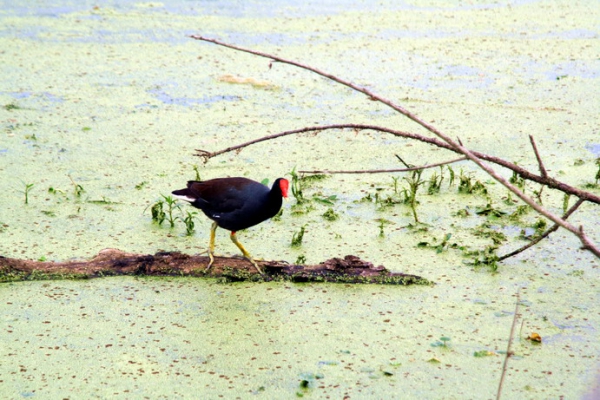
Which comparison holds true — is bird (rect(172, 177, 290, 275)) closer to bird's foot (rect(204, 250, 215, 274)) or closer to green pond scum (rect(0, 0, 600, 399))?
bird's foot (rect(204, 250, 215, 274))

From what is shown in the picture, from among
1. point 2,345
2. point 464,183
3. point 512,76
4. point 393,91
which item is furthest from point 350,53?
point 2,345

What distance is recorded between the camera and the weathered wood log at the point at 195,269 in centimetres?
225

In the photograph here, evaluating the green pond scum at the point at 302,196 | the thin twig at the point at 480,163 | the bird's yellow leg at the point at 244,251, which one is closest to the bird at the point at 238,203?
the bird's yellow leg at the point at 244,251

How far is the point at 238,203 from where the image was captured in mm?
2375

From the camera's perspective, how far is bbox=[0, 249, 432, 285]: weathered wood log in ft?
7.39

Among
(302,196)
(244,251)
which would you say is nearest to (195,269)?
(244,251)

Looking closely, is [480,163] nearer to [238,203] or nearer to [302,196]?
[238,203]

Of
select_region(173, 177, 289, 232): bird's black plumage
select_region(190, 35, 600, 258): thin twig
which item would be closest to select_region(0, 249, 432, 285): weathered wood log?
select_region(173, 177, 289, 232): bird's black plumage

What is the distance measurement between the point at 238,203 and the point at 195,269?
0.24m

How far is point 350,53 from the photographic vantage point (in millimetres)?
4203

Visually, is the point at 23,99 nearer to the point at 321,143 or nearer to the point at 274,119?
the point at 274,119

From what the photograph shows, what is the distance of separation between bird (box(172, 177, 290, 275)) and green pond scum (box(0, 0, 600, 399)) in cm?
13

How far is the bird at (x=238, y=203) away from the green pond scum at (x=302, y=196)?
0.43 ft

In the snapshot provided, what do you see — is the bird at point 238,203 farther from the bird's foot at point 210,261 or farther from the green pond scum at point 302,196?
the green pond scum at point 302,196
